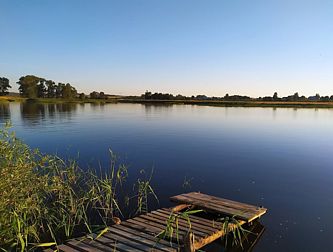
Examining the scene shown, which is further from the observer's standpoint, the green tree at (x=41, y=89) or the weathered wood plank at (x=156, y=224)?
the green tree at (x=41, y=89)

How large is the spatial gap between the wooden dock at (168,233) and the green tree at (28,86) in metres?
161

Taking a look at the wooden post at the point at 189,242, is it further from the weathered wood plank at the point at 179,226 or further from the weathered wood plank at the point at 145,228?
the weathered wood plank at the point at 179,226

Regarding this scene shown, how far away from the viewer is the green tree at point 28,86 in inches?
5797

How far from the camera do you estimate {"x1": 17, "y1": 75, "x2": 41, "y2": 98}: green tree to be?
483ft

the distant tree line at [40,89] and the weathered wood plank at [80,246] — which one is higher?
the distant tree line at [40,89]

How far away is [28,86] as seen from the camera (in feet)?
485

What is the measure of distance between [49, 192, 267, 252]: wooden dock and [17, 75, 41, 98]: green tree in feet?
527

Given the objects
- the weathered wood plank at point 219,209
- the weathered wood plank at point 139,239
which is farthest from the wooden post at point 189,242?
the weathered wood plank at point 219,209

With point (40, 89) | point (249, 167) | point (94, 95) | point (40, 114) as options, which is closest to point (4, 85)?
point (40, 89)

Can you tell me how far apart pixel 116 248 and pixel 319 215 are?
921 cm

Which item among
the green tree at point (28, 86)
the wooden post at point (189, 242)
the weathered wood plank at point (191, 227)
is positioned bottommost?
the weathered wood plank at point (191, 227)

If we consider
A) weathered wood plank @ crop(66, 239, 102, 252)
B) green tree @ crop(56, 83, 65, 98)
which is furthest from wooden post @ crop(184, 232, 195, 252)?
green tree @ crop(56, 83, 65, 98)

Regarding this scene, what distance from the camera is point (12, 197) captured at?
8.00 meters

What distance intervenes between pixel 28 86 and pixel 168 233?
164m
